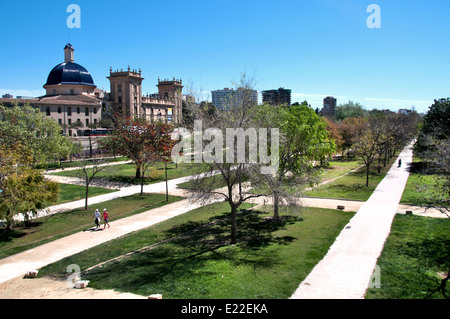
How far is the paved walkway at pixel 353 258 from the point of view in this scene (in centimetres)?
1073

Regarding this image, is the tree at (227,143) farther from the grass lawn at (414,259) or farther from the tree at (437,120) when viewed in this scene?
the tree at (437,120)

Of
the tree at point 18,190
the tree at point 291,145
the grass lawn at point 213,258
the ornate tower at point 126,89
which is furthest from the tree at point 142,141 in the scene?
the ornate tower at point 126,89

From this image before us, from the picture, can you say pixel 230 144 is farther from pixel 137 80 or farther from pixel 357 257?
pixel 137 80

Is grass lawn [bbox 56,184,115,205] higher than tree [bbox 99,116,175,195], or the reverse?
tree [bbox 99,116,175,195]

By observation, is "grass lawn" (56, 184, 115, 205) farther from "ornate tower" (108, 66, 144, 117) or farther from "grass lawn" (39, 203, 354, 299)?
"ornate tower" (108, 66, 144, 117)

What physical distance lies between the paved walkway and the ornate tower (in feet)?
227

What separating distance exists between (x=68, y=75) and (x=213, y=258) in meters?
80.5

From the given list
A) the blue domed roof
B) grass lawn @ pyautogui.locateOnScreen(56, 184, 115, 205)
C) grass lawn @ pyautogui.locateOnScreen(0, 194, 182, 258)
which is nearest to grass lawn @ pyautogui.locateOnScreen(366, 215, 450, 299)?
grass lawn @ pyautogui.locateOnScreen(0, 194, 182, 258)

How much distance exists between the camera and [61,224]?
786 inches

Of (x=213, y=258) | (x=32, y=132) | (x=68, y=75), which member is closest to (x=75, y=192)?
(x=32, y=132)

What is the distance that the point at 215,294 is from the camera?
10.5 metres

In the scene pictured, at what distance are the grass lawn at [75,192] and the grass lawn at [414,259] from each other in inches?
897

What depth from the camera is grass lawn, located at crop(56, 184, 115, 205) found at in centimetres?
2659

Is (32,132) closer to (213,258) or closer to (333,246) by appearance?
(213,258)
